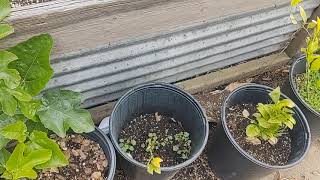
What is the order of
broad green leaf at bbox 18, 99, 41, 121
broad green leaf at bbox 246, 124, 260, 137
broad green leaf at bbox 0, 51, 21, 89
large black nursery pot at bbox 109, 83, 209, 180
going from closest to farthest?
broad green leaf at bbox 0, 51, 21, 89 → broad green leaf at bbox 18, 99, 41, 121 → large black nursery pot at bbox 109, 83, 209, 180 → broad green leaf at bbox 246, 124, 260, 137

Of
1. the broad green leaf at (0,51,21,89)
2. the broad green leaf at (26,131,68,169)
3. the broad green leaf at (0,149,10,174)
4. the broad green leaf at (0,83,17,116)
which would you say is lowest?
the broad green leaf at (0,149,10,174)

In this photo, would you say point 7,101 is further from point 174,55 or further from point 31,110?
point 174,55

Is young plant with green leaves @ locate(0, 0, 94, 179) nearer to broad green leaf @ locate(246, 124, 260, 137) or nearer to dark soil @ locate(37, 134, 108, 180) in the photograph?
dark soil @ locate(37, 134, 108, 180)

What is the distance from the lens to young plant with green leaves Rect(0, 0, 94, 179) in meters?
1.43

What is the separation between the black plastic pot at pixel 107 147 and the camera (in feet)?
6.23

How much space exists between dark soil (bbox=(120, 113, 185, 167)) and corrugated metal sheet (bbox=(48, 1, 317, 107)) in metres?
0.16

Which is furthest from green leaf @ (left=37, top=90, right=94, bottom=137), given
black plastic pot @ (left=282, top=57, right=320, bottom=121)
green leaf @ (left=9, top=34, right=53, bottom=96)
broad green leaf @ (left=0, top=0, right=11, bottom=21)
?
black plastic pot @ (left=282, top=57, right=320, bottom=121)

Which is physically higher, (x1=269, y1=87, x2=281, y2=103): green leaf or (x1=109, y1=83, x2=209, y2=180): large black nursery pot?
(x1=269, y1=87, x2=281, y2=103): green leaf

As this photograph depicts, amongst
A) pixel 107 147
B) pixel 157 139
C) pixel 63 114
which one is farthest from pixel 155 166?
pixel 63 114

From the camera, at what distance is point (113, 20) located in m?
1.77

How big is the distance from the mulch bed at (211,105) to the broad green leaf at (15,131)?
32.4 inches

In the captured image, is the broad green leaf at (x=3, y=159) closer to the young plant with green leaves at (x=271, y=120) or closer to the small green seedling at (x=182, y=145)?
the small green seedling at (x=182, y=145)

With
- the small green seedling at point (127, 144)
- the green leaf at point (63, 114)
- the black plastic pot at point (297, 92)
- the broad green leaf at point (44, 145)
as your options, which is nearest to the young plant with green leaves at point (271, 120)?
the black plastic pot at point (297, 92)

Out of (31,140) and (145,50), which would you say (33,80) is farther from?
(145,50)
